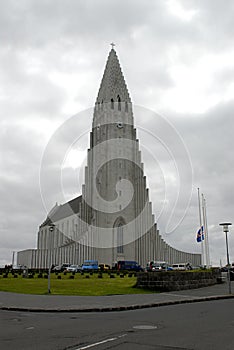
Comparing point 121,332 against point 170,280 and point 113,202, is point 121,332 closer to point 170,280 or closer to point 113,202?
point 170,280

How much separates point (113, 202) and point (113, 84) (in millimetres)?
33695

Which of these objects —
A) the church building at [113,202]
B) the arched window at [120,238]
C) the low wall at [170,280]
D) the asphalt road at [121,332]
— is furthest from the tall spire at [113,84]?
the asphalt road at [121,332]

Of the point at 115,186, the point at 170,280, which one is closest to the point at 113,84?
the point at 115,186

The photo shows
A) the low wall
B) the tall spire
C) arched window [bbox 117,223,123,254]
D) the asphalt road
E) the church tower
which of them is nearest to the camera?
the asphalt road

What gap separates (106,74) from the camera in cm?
11038

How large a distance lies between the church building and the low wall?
221 feet

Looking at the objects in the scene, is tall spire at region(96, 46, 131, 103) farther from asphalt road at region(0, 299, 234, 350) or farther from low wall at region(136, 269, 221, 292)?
asphalt road at region(0, 299, 234, 350)

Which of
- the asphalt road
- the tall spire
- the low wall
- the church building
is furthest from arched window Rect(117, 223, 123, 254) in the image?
the asphalt road

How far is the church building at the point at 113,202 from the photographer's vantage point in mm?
98500

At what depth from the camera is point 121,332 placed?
10.6 meters

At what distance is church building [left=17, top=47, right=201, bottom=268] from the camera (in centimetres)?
9850

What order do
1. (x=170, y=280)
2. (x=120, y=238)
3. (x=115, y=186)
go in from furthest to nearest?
1. (x=115, y=186)
2. (x=120, y=238)
3. (x=170, y=280)

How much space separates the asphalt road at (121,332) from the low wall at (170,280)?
12579 millimetres

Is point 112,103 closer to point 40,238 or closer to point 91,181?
point 91,181
